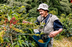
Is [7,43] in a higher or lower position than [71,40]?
higher

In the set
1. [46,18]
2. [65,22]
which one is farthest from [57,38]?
[46,18]

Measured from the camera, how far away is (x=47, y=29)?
1.22 meters

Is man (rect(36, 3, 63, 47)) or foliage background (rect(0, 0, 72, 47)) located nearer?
foliage background (rect(0, 0, 72, 47))

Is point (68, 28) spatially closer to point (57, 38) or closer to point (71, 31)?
point (71, 31)

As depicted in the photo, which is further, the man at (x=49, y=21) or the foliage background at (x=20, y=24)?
the man at (x=49, y=21)

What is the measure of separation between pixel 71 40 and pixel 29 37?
6.87 ft

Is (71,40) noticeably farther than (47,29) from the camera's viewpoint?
Yes

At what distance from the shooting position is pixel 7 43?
3.43 feet

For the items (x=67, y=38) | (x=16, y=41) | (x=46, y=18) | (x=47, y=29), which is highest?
(x=46, y=18)

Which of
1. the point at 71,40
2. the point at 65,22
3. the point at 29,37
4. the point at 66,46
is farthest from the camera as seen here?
the point at 65,22

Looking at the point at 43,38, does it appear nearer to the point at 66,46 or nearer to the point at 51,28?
the point at 51,28

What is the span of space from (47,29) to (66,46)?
1.55 meters

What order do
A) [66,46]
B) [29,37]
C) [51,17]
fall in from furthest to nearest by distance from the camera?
1. [66,46]
2. [29,37]
3. [51,17]

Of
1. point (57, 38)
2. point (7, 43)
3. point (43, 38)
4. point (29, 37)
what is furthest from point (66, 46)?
point (7, 43)
